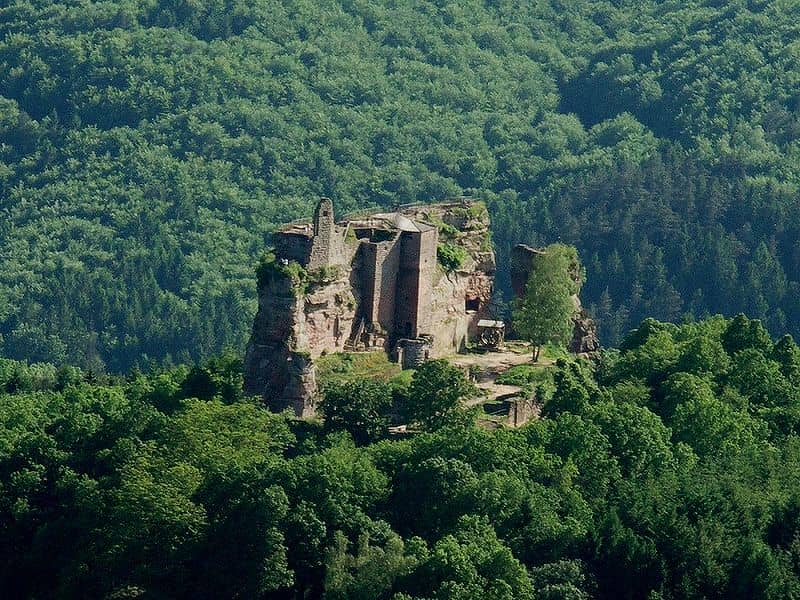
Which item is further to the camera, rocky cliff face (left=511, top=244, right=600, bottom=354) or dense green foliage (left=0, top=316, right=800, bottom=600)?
rocky cliff face (left=511, top=244, right=600, bottom=354)

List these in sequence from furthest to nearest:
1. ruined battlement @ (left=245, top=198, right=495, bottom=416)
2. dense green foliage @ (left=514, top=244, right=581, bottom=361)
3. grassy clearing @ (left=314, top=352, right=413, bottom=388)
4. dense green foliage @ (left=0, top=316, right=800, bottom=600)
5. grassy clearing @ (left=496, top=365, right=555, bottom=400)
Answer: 1. dense green foliage @ (left=514, top=244, right=581, bottom=361)
2. grassy clearing @ (left=496, top=365, right=555, bottom=400)
3. grassy clearing @ (left=314, top=352, right=413, bottom=388)
4. ruined battlement @ (left=245, top=198, right=495, bottom=416)
5. dense green foliage @ (left=0, top=316, right=800, bottom=600)

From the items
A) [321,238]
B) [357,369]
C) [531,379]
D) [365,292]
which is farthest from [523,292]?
[321,238]

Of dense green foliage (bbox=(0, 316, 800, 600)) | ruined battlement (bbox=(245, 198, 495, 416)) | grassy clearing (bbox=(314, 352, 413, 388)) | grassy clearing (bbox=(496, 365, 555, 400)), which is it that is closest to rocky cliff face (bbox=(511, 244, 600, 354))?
ruined battlement (bbox=(245, 198, 495, 416))

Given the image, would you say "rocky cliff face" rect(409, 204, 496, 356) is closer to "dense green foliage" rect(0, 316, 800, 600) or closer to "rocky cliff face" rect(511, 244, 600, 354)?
"rocky cliff face" rect(511, 244, 600, 354)

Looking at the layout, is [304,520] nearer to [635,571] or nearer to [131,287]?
[635,571]

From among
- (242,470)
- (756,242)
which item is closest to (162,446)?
(242,470)

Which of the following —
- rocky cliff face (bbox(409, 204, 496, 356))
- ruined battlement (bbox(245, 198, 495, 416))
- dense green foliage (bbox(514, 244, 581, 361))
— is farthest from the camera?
dense green foliage (bbox(514, 244, 581, 361))
